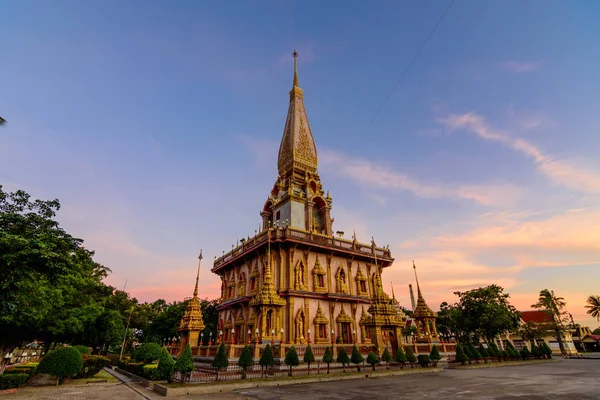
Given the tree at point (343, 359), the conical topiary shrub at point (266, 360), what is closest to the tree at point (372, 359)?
the tree at point (343, 359)

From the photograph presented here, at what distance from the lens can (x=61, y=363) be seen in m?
16.4

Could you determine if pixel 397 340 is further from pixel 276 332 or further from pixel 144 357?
pixel 144 357

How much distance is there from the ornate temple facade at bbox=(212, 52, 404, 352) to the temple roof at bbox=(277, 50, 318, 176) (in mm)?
984

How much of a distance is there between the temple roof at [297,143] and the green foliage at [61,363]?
2594cm

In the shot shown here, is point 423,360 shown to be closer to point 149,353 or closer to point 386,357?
point 386,357

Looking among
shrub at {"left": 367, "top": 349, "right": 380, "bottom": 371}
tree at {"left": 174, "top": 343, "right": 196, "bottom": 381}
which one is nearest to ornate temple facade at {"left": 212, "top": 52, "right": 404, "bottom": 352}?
shrub at {"left": 367, "top": 349, "right": 380, "bottom": 371}

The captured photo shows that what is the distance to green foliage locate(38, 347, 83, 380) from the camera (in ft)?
53.3

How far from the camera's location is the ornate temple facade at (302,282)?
72.5ft

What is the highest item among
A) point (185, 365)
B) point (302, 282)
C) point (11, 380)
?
A: point (302, 282)

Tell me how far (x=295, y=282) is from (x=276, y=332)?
4.28 metres

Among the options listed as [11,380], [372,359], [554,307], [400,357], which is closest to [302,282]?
[372,359]

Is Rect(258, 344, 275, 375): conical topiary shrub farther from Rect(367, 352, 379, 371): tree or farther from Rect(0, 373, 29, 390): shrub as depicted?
Rect(0, 373, 29, 390): shrub

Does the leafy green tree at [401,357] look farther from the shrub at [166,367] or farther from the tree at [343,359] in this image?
the shrub at [166,367]

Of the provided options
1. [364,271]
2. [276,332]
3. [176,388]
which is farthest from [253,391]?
[364,271]
